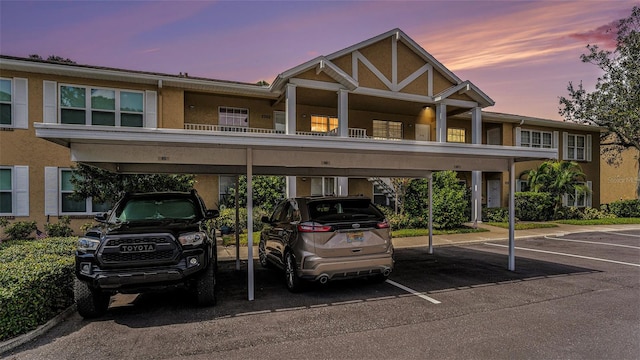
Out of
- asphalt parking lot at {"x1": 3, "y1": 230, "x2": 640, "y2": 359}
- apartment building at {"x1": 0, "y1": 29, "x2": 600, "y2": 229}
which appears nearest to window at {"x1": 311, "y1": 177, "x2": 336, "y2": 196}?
apartment building at {"x1": 0, "y1": 29, "x2": 600, "y2": 229}

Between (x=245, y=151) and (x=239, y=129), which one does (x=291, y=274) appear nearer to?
(x=245, y=151)

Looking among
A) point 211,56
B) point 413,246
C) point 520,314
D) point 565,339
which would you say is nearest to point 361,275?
point 520,314

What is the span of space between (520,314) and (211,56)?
12.7m

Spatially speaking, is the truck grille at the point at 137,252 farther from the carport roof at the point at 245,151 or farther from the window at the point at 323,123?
the window at the point at 323,123

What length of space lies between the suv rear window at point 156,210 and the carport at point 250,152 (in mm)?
779

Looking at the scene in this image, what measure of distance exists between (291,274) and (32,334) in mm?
3861

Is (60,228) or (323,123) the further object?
(323,123)

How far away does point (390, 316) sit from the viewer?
5422 mm

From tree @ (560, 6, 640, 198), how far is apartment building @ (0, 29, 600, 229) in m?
5.80

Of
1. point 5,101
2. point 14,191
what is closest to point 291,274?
point 14,191

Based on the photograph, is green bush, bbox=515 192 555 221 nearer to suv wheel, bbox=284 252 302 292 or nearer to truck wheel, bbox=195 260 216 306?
suv wheel, bbox=284 252 302 292

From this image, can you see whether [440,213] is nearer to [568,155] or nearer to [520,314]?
[520,314]

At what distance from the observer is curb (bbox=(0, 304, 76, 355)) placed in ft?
14.2

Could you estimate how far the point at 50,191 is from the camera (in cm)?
1338
